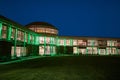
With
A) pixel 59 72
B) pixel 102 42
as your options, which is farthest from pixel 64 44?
pixel 59 72

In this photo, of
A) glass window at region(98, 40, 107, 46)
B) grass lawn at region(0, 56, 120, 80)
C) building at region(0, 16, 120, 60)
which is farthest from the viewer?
glass window at region(98, 40, 107, 46)

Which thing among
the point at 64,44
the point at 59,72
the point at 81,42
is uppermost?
the point at 81,42

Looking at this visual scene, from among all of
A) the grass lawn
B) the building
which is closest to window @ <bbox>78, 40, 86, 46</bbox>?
the building

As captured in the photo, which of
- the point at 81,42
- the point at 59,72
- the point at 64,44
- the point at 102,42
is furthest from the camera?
the point at 102,42

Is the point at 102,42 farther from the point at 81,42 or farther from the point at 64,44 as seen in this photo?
A: the point at 64,44

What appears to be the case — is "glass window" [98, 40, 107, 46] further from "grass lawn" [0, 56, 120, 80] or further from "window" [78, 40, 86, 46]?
"grass lawn" [0, 56, 120, 80]

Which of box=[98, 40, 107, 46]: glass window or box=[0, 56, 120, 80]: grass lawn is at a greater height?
box=[98, 40, 107, 46]: glass window

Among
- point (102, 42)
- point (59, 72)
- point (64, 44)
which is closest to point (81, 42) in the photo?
point (64, 44)

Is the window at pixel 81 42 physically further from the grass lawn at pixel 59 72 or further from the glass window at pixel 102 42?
the grass lawn at pixel 59 72

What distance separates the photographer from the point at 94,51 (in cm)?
4784

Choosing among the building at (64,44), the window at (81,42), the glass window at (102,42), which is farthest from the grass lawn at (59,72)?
the glass window at (102,42)

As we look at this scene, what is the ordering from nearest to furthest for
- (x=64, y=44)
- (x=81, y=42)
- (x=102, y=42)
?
(x=64, y=44), (x=81, y=42), (x=102, y=42)

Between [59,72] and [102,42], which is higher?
[102,42]

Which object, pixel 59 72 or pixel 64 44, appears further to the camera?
pixel 64 44
